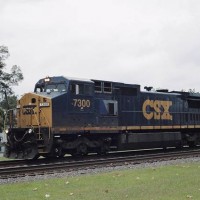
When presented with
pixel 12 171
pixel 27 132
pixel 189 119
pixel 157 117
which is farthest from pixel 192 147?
pixel 12 171

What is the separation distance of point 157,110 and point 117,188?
49.5ft

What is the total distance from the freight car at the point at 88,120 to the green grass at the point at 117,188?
638cm

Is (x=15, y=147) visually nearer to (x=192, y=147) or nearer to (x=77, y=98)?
(x=77, y=98)

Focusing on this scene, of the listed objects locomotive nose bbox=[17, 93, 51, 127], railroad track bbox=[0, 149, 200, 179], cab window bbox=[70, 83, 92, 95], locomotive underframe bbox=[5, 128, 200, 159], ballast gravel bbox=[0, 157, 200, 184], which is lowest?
ballast gravel bbox=[0, 157, 200, 184]

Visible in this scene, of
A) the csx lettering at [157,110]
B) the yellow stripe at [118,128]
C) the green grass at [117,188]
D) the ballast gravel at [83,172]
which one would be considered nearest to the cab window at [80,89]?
the yellow stripe at [118,128]

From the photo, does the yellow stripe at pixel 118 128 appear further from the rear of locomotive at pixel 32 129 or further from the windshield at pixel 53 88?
the windshield at pixel 53 88

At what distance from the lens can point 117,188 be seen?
419 inches

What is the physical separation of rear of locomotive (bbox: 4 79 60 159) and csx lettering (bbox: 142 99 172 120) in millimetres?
6890

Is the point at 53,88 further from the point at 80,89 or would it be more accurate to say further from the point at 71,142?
the point at 71,142

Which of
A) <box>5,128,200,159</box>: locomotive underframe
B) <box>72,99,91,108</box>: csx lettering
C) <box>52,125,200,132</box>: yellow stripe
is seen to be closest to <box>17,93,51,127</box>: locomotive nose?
<box>5,128,200,159</box>: locomotive underframe

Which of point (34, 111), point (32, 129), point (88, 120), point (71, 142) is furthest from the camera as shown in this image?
point (88, 120)

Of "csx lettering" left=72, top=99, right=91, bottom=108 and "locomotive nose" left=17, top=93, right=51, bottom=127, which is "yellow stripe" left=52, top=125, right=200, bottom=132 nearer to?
"locomotive nose" left=17, top=93, right=51, bottom=127

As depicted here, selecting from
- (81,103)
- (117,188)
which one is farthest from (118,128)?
(117,188)

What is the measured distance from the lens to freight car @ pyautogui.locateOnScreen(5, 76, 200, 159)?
19.0m
